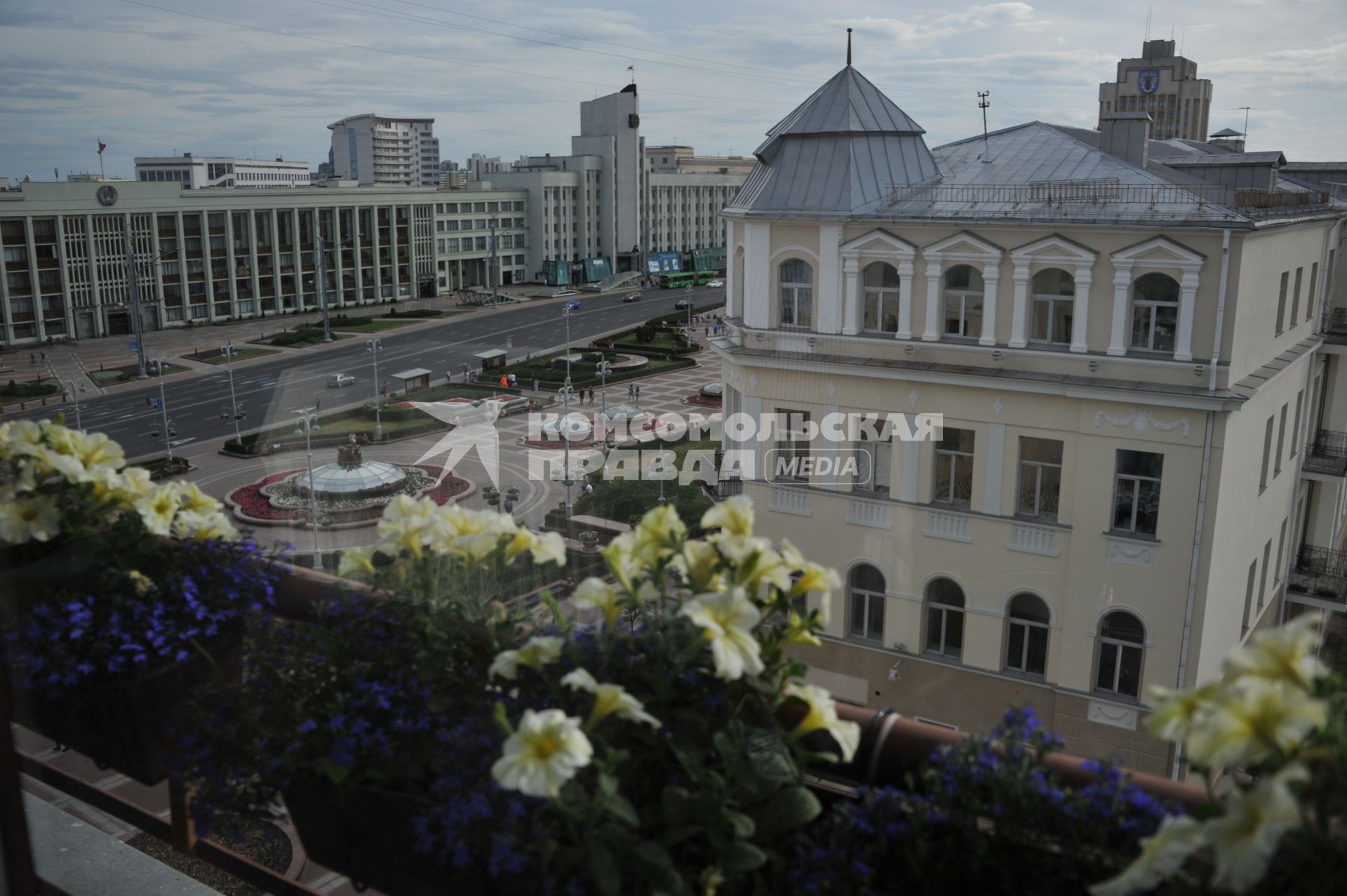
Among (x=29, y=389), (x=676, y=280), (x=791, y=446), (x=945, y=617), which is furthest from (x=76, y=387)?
(x=676, y=280)

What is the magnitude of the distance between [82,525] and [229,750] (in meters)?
0.42

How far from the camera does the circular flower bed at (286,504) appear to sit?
180 centimetres

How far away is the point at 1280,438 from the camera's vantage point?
2674 millimetres

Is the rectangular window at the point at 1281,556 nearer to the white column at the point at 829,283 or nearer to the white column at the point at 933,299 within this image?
the white column at the point at 933,299

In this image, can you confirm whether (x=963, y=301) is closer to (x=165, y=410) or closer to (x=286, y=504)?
(x=286, y=504)

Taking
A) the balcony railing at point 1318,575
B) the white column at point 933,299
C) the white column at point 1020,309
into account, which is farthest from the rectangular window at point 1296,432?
the white column at point 933,299

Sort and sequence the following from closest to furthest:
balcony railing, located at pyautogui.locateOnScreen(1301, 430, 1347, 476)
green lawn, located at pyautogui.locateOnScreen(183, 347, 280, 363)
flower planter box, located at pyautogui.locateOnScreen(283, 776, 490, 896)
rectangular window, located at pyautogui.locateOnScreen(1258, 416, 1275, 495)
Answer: flower planter box, located at pyautogui.locateOnScreen(283, 776, 490, 896)
green lawn, located at pyautogui.locateOnScreen(183, 347, 280, 363)
rectangular window, located at pyautogui.locateOnScreen(1258, 416, 1275, 495)
balcony railing, located at pyautogui.locateOnScreen(1301, 430, 1347, 476)

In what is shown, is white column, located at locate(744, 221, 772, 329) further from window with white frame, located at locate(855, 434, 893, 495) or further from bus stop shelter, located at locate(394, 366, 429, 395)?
bus stop shelter, located at locate(394, 366, 429, 395)

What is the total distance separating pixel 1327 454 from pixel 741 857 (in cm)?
349

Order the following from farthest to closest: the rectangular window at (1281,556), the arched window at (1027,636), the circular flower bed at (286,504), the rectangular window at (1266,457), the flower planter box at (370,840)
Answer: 1. the rectangular window at (1281,556)
2. the rectangular window at (1266,457)
3. the arched window at (1027,636)
4. the circular flower bed at (286,504)
5. the flower planter box at (370,840)

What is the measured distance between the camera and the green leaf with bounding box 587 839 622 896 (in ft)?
2.85

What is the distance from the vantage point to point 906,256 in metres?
2.52

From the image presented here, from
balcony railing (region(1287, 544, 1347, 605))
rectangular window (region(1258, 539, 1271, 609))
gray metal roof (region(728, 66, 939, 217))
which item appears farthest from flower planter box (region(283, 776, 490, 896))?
balcony railing (region(1287, 544, 1347, 605))

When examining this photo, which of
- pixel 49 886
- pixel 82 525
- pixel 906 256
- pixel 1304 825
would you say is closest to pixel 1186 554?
pixel 906 256
